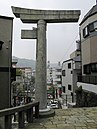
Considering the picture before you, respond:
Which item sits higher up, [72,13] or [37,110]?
[72,13]

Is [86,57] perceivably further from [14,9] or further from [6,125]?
[6,125]

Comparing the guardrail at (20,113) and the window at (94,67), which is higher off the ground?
the window at (94,67)

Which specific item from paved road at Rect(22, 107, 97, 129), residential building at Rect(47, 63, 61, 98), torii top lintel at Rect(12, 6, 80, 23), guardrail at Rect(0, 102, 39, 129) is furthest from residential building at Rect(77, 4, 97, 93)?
residential building at Rect(47, 63, 61, 98)

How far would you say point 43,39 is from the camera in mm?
8930

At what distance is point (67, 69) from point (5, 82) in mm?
29274

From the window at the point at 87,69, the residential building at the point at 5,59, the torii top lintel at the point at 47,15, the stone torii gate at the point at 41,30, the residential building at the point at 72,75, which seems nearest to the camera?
the stone torii gate at the point at 41,30

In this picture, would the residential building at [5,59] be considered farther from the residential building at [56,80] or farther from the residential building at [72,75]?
the residential building at [56,80]

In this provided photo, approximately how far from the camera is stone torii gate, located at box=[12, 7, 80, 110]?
8.73m

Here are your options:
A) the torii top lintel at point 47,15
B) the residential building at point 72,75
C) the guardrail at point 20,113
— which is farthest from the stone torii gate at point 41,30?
the residential building at point 72,75

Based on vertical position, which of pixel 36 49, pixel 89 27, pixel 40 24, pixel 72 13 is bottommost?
pixel 36 49

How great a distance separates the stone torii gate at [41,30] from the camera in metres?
8.73

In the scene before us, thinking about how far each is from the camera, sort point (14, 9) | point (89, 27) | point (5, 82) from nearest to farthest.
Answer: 1. point (14, 9)
2. point (5, 82)
3. point (89, 27)

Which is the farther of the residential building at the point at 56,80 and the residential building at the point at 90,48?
the residential building at the point at 56,80

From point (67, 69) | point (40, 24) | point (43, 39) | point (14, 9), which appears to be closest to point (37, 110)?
point (43, 39)
